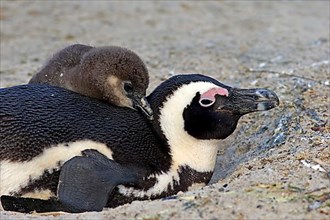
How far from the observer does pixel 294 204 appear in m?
2.74

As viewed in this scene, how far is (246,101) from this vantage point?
362 centimetres

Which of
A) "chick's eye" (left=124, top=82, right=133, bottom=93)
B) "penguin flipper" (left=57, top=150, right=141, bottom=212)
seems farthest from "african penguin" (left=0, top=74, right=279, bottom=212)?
"chick's eye" (left=124, top=82, right=133, bottom=93)

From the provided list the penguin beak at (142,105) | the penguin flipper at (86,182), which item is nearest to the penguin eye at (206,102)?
the penguin beak at (142,105)

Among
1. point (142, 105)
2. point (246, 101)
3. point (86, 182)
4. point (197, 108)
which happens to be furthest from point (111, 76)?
point (86, 182)

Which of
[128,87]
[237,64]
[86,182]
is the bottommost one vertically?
[237,64]

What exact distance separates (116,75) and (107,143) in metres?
0.66

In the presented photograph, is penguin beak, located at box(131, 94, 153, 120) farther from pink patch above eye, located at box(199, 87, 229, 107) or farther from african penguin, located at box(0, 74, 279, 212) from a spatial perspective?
pink patch above eye, located at box(199, 87, 229, 107)

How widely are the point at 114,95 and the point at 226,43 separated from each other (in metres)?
3.28

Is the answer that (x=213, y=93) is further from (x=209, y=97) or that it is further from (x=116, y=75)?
(x=116, y=75)

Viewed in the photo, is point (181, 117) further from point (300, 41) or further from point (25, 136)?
point (300, 41)

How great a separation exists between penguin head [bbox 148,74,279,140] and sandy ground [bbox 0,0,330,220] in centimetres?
23

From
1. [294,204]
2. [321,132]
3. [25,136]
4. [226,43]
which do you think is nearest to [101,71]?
[25,136]

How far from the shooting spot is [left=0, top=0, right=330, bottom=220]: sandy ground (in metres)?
2.80

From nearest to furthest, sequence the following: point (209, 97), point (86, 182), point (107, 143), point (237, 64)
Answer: point (86, 182) → point (107, 143) → point (209, 97) → point (237, 64)
